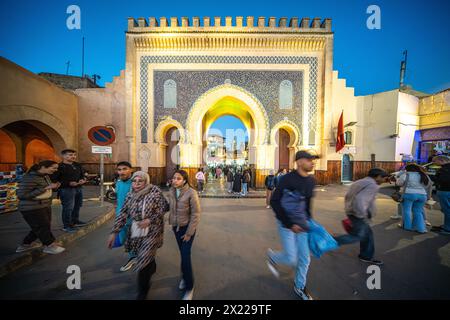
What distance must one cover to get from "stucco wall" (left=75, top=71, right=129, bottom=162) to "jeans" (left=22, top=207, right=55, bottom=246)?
28.4ft

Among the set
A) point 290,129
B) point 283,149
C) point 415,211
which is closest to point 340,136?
point 290,129

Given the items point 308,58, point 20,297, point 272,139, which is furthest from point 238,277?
point 308,58

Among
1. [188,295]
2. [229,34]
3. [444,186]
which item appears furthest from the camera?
[229,34]

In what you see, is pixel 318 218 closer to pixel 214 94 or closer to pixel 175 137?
pixel 214 94

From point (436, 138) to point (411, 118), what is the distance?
6.01 ft

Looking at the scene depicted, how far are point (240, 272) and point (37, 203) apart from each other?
3543 millimetres

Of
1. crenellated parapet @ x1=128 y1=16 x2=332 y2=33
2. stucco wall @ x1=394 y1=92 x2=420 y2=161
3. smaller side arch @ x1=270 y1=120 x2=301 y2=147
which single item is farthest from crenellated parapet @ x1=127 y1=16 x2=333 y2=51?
stucco wall @ x1=394 y1=92 x2=420 y2=161

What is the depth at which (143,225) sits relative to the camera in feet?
6.40

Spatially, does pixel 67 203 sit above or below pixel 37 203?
below

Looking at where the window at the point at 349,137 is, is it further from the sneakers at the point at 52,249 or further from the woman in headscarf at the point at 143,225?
the sneakers at the point at 52,249

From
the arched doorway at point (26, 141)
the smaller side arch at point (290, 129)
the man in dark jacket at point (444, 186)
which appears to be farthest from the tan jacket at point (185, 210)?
the arched doorway at point (26, 141)

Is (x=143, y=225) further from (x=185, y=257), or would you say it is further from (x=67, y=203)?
(x=67, y=203)

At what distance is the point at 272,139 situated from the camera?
10180 millimetres

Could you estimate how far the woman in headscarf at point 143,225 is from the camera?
6.42 ft
